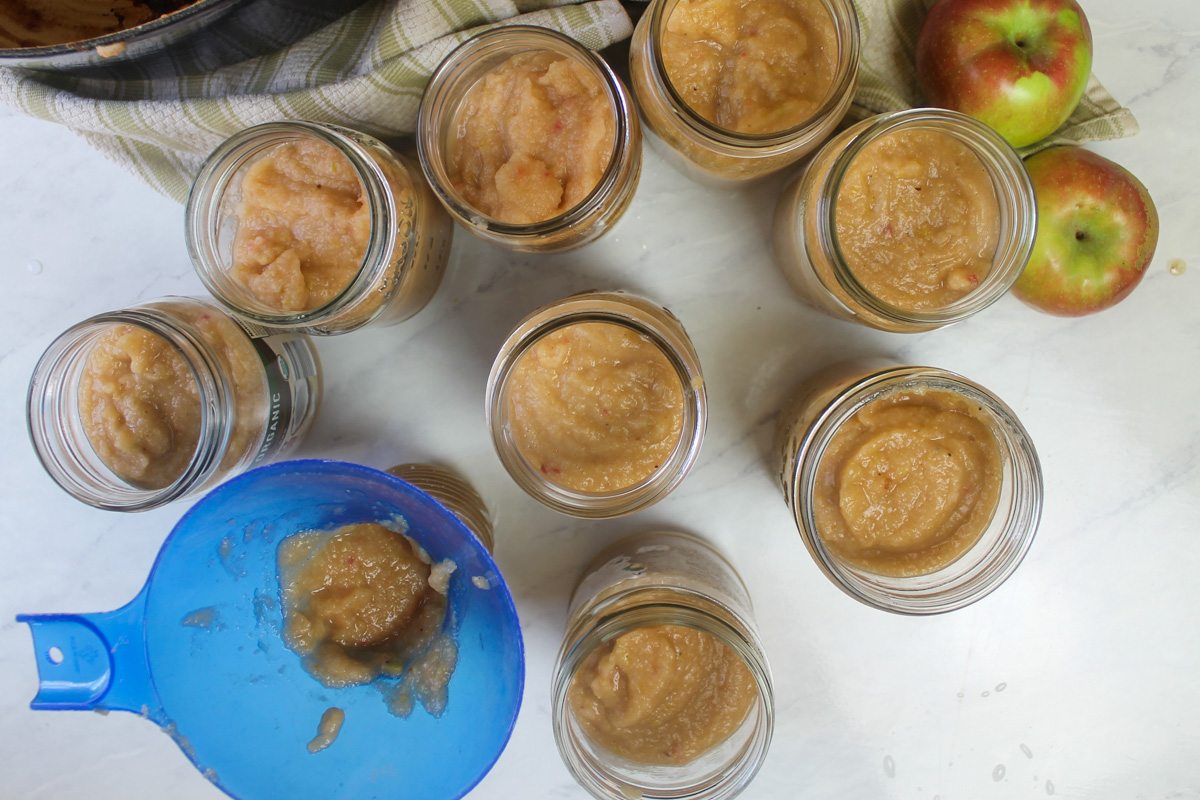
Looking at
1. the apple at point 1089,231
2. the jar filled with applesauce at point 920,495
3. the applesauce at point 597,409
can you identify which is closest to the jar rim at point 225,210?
the applesauce at point 597,409

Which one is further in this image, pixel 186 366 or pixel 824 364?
pixel 824 364

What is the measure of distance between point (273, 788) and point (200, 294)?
77 centimetres

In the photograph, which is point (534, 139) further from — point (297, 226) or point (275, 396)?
point (275, 396)

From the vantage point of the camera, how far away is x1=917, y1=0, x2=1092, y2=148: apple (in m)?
0.96

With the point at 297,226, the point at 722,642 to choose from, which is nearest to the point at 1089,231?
the point at 722,642

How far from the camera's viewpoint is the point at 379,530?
99cm

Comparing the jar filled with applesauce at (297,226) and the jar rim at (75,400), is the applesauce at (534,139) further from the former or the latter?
the jar rim at (75,400)

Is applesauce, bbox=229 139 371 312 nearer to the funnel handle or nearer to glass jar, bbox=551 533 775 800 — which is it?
the funnel handle

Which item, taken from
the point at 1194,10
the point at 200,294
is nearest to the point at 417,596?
the point at 200,294

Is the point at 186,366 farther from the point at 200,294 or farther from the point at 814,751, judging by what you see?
the point at 814,751

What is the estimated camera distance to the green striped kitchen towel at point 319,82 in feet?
3.12

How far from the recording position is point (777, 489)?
114 centimetres

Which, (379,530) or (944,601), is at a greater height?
(379,530)

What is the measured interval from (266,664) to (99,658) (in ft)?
Result: 0.70
